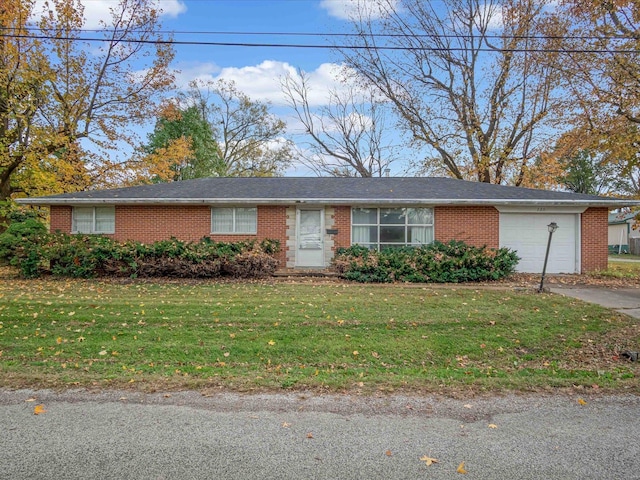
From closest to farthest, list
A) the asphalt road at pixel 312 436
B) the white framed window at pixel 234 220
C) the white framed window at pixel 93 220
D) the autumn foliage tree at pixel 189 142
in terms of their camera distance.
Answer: the asphalt road at pixel 312 436
the white framed window at pixel 234 220
the white framed window at pixel 93 220
the autumn foliage tree at pixel 189 142

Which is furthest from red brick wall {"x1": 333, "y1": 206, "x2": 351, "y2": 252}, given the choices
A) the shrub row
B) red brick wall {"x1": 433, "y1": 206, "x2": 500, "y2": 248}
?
red brick wall {"x1": 433, "y1": 206, "x2": 500, "y2": 248}

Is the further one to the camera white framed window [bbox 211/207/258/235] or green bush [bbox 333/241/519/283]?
white framed window [bbox 211/207/258/235]

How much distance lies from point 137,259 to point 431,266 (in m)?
8.51

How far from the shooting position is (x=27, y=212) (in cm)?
1427

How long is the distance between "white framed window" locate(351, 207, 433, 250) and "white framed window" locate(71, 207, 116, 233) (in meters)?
8.47

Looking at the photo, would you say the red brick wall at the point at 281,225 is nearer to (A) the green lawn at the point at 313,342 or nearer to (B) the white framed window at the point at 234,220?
(B) the white framed window at the point at 234,220

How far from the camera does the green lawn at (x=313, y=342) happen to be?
4418 millimetres

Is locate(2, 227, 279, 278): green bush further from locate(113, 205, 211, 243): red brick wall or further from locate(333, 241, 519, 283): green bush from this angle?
locate(333, 241, 519, 283): green bush

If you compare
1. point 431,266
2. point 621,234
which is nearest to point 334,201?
point 431,266

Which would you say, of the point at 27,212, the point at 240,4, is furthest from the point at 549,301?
the point at 27,212

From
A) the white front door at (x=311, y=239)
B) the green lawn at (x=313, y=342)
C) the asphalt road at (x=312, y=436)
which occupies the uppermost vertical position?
the white front door at (x=311, y=239)

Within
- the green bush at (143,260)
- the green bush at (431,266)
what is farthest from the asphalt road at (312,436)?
the green bush at (143,260)

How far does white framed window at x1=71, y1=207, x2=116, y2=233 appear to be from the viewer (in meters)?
13.9

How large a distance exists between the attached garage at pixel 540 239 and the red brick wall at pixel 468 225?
1.12 feet
